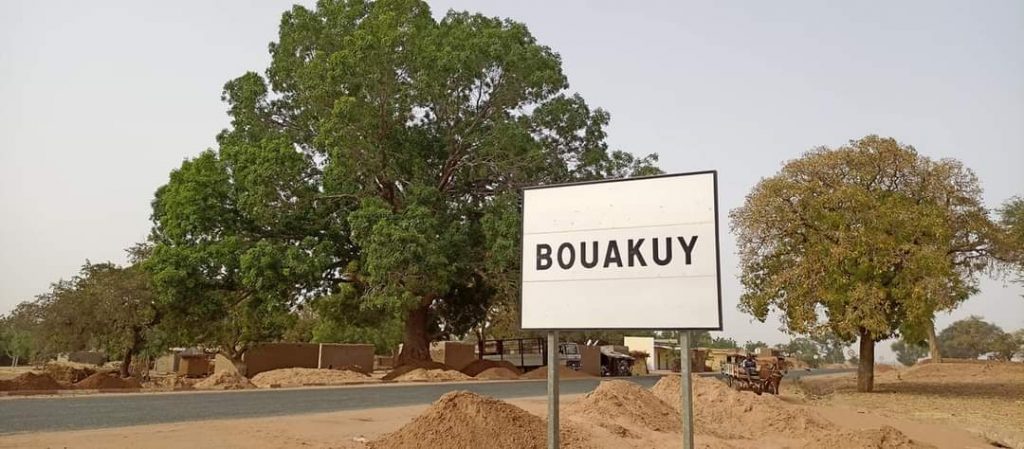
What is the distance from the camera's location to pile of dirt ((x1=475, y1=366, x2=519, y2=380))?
1366 inches

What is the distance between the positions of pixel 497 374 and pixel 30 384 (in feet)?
64.3

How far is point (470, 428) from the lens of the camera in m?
9.27

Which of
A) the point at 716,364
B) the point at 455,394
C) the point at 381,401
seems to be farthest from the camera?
the point at 716,364

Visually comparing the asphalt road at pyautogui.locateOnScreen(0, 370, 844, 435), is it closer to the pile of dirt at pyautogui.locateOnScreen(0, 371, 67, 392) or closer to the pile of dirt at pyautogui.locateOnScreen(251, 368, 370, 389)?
the pile of dirt at pyautogui.locateOnScreen(0, 371, 67, 392)

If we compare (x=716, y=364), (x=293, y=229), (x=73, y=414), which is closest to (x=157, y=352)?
(x=293, y=229)

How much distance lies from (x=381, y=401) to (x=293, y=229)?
16.8 meters

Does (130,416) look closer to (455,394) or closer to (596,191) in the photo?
(455,394)

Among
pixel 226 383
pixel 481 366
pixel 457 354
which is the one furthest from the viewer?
pixel 457 354

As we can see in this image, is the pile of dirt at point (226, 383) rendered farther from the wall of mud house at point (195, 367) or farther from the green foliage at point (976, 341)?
the green foliage at point (976, 341)

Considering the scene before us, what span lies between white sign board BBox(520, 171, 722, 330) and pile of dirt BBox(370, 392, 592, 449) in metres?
4.13

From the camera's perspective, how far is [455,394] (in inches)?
392

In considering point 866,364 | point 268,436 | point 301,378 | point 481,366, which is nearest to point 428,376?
point 301,378

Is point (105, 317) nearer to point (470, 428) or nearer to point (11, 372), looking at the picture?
point (470, 428)

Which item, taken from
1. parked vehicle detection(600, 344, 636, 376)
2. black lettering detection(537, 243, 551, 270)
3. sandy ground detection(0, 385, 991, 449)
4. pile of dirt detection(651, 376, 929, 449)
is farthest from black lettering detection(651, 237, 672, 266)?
parked vehicle detection(600, 344, 636, 376)
